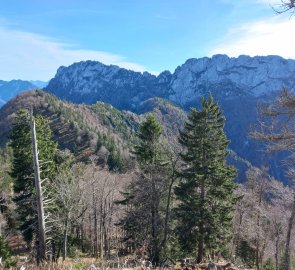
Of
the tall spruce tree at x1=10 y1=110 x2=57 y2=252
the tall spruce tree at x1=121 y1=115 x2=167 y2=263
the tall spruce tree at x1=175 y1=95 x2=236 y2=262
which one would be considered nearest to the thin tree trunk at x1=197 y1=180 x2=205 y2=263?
the tall spruce tree at x1=175 y1=95 x2=236 y2=262

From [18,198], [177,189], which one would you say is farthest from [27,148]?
[177,189]

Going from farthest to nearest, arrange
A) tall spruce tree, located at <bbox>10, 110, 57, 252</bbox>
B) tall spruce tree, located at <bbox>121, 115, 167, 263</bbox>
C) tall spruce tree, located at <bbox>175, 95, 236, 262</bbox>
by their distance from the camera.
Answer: tall spruce tree, located at <bbox>10, 110, 57, 252</bbox> < tall spruce tree, located at <bbox>121, 115, 167, 263</bbox> < tall spruce tree, located at <bbox>175, 95, 236, 262</bbox>

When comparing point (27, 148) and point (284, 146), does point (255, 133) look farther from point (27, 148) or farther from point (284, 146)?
point (27, 148)

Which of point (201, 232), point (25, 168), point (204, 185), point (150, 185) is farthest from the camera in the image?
point (25, 168)

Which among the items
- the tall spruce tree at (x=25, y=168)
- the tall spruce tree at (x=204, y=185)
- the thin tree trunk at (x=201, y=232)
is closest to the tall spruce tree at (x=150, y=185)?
the tall spruce tree at (x=204, y=185)

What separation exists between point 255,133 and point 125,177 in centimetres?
4768

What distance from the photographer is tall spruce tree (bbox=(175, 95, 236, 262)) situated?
2795 cm

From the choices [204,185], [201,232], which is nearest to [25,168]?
[204,185]

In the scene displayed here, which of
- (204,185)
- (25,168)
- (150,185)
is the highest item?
(25,168)

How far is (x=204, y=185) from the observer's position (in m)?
28.5

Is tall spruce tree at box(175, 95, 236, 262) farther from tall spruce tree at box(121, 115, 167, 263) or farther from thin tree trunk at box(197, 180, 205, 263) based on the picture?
tall spruce tree at box(121, 115, 167, 263)

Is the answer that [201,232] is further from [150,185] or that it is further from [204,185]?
[150,185]

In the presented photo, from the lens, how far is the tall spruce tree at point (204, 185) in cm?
2795

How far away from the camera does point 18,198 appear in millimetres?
31094
